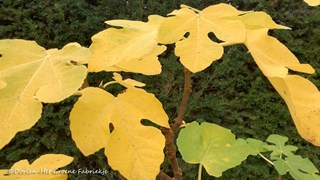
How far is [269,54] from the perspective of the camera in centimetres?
58

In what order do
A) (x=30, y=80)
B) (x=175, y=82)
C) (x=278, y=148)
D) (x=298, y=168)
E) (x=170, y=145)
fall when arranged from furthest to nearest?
1. (x=175, y=82)
2. (x=278, y=148)
3. (x=298, y=168)
4. (x=170, y=145)
5. (x=30, y=80)

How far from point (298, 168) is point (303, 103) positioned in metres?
0.55

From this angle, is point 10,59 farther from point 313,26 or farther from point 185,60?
point 313,26

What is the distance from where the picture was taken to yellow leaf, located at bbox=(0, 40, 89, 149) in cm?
51

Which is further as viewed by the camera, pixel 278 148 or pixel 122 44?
pixel 278 148

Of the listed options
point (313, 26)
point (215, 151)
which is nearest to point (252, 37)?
point (215, 151)

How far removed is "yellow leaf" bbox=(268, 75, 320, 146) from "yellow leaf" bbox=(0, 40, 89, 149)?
0.28 metres

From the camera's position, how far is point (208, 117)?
2.93 meters

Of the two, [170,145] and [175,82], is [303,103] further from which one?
[175,82]

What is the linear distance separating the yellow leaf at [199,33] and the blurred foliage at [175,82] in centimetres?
216

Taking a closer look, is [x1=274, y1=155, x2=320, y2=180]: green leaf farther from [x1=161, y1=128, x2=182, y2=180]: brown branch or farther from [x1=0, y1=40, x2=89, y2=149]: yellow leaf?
[x1=0, y1=40, x2=89, y2=149]: yellow leaf

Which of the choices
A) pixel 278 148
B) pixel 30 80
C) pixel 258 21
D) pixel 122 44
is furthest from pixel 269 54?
pixel 278 148

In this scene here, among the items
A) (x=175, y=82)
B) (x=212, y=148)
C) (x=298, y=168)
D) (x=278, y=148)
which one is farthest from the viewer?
(x=175, y=82)

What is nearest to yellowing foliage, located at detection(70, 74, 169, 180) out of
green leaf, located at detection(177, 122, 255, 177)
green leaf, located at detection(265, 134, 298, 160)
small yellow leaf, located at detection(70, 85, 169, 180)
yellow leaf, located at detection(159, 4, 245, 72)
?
small yellow leaf, located at detection(70, 85, 169, 180)
